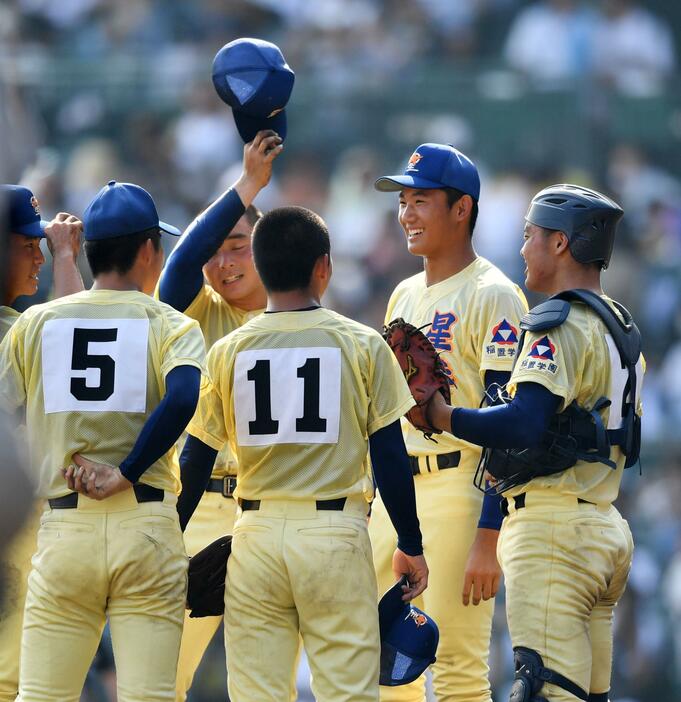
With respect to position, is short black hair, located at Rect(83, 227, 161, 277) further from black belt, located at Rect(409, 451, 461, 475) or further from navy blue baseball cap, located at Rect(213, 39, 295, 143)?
black belt, located at Rect(409, 451, 461, 475)

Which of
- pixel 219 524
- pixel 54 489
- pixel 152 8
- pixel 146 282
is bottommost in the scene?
pixel 219 524

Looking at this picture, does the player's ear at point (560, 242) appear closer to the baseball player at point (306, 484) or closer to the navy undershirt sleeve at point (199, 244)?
the baseball player at point (306, 484)

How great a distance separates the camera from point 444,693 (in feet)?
14.0

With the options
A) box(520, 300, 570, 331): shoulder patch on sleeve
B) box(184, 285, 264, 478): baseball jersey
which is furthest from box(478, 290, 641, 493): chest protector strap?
box(184, 285, 264, 478): baseball jersey

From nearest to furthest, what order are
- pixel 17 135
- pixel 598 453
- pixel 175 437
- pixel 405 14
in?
pixel 17 135 < pixel 175 437 < pixel 598 453 < pixel 405 14

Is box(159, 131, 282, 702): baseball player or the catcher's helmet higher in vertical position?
the catcher's helmet

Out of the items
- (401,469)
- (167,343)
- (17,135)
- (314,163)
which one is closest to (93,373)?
(167,343)

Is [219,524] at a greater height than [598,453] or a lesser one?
lesser

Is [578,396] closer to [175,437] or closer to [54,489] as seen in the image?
[175,437]

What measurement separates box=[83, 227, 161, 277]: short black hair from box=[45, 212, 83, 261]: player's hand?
467 mm

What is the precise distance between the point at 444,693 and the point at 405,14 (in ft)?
30.4

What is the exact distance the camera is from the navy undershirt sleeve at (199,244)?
429cm

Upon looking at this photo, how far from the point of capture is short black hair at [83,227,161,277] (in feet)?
12.6

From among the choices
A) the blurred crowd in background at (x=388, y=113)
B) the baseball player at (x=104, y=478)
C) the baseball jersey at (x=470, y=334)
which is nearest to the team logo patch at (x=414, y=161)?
the baseball jersey at (x=470, y=334)
